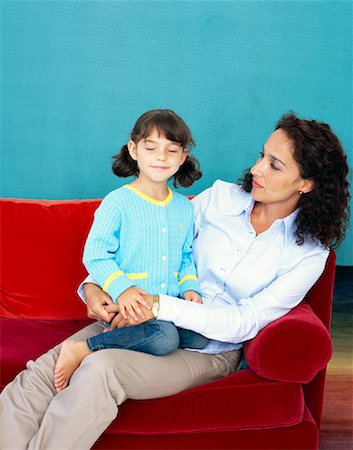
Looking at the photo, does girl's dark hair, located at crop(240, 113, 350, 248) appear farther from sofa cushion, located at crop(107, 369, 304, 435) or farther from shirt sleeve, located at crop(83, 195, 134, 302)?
shirt sleeve, located at crop(83, 195, 134, 302)

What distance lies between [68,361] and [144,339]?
0.79 feet

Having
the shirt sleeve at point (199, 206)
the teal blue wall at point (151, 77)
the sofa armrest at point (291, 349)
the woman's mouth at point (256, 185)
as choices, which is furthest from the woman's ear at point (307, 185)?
the teal blue wall at point (151, 77)

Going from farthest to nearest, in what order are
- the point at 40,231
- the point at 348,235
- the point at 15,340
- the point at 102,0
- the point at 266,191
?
the point at 348,235, the point at 102,0, the point at 40,231, the point at 15,340, the point at 266,191

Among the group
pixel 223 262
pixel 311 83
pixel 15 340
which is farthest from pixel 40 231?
pixel 311 83

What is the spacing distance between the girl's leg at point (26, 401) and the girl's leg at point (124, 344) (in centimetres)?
6

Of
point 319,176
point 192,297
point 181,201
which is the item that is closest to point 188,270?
point 192,297

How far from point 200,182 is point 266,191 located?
1246 millimetres

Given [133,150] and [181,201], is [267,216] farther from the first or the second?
[133,150]

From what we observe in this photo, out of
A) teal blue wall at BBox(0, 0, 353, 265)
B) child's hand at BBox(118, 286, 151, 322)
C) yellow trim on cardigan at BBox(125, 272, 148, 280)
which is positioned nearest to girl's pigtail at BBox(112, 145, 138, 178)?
yellow trim on cardigan at BBox(125, 272, 148, 280)

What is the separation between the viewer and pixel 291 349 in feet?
→ 6.83

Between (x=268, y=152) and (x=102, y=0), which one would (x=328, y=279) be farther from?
(x=102, y=0)

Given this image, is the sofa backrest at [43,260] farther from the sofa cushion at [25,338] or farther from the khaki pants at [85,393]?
the khaki pants at [85,393]

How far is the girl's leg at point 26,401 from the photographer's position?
6.44 ft

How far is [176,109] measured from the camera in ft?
11.6
